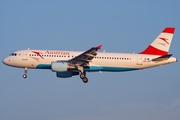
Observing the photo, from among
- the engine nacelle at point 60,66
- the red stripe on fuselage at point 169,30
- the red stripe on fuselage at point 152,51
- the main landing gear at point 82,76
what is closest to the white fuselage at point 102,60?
the main landing gear at point 82,76

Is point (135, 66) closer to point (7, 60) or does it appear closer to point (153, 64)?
A: point (153, 64)

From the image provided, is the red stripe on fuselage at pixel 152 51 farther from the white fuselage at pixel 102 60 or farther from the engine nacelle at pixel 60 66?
the engine nacelle at pixel 60 66

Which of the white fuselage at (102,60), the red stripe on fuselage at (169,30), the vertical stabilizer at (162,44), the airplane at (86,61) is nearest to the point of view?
the airplane at (86,61)

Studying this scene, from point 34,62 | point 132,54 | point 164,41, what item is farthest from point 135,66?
point 34,62

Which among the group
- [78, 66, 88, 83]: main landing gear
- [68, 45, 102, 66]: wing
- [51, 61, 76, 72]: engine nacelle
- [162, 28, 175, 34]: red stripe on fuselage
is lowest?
[78, 66, 88, 83]: main landing gear

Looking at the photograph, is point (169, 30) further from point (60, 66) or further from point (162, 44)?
point (60, 66)

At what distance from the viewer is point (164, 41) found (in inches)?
3100

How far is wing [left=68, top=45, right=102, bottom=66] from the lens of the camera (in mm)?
72812

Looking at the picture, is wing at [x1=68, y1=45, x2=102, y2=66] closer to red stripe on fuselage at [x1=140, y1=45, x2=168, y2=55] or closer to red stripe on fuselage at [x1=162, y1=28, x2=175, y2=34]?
red stripe on fuselage at [x1=140, y1=45, x2=168, y2=55]

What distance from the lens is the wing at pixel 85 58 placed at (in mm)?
72812

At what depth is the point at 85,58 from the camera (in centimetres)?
7431

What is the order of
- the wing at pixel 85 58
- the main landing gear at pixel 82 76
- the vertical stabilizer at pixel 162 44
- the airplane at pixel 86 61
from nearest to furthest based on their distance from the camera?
the wing at pixel 85 58, the airplane at pixel 86 61, the main landing gear at pixel 82 76, the vertical stabilizer at pixel 162 44

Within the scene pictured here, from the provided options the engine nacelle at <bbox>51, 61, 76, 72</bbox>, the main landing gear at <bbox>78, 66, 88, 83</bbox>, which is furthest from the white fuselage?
the engine nacelle at <bbox>51, 61, 76, 72</bbox>

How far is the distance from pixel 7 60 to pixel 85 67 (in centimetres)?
1181
